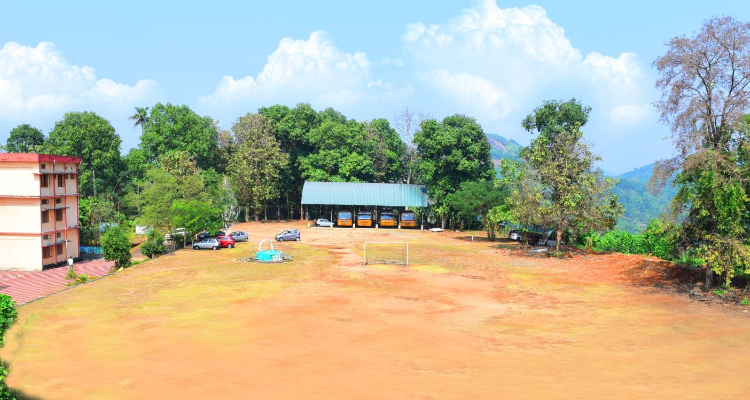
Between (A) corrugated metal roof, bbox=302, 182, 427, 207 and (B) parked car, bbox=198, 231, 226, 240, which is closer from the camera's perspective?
(B) parked car, bbox=198, 231, 226, 240

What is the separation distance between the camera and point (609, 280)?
38688 mm

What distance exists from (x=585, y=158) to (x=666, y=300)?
18.9 metres

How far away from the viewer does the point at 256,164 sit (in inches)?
3127

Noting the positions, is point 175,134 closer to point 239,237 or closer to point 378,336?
point 239,237

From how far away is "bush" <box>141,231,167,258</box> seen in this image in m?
49.5

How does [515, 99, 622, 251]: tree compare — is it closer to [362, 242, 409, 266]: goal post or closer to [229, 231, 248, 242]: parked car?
[362, 242, 409, 266]: goal post

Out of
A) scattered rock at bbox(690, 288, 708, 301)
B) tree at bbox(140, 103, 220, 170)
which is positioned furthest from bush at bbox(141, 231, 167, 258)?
scattered rock at bbox(690, 288, 708, 301)

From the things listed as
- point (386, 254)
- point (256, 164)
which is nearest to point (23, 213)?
point (386, 254)

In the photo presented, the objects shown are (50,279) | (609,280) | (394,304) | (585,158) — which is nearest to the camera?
(394,304)

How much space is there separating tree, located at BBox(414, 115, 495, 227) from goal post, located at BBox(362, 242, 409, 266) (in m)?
18.6

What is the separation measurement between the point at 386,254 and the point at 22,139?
72303 millimetres

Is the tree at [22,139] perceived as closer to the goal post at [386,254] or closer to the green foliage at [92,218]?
the green foliage at [92,218]

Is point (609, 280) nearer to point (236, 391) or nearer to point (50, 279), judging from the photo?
point (236, 391)

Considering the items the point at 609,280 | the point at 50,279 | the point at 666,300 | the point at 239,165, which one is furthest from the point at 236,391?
the point at 239,165
